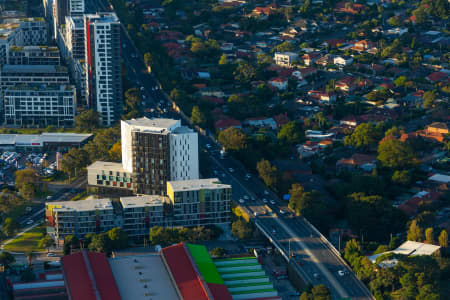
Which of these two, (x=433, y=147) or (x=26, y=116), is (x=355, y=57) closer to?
(x=433, y=147)

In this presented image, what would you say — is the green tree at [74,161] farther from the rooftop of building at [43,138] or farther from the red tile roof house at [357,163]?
the red tile roof house at [357,163]

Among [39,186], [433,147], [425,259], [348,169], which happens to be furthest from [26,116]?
[425,259]

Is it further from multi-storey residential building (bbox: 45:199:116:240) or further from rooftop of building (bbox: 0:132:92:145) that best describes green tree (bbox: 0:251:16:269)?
rooftop of building (bbox: 0:132:92:145)

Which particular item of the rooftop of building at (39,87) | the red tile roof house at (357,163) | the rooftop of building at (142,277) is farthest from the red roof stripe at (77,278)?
the rooftop of building at (39,87)

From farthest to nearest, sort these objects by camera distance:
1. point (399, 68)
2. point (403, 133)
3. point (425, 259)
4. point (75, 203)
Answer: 1. point (399, 68)
2. point (403, 133)
3. point (75, 203)
4. point (425, 259)

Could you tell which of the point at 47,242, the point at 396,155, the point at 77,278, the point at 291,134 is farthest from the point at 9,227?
the point at 396,155

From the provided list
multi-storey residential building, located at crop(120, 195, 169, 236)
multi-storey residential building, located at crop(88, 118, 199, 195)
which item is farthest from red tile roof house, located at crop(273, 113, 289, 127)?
multi-storey residential building, located at crop(120, 195, 169, 236)
